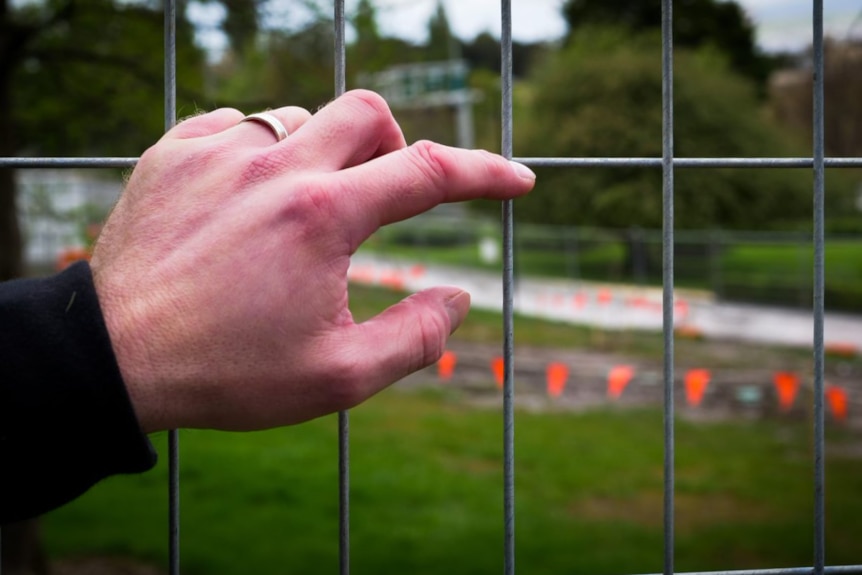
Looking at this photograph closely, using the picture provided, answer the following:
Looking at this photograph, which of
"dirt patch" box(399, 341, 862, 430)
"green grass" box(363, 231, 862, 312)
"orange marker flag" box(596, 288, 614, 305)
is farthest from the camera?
"orange marker flag" box(596, 288, 614, 305)

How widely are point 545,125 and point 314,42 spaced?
1766 cm

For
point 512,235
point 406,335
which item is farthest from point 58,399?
point 512,235

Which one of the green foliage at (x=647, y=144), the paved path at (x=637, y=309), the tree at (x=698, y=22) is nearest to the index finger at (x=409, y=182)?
the paved path at (x=637, y=309)

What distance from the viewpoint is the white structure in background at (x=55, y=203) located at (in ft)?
25.0

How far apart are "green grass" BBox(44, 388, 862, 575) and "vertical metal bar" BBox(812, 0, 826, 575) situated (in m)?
4.56

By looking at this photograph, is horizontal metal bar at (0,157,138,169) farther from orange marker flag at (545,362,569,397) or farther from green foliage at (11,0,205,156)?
orange marker flag at (545,362,569,397)

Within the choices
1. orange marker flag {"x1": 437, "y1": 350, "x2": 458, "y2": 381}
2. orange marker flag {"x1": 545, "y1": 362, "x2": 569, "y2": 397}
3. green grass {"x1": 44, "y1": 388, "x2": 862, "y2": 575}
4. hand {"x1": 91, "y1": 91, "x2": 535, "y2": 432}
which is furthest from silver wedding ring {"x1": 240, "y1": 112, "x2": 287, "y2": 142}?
orange marker flag {"x1": 437, "y1": 350, "x2": 458, "y2": 381}

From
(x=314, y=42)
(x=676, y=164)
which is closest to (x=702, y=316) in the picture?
(x=314, y=42)

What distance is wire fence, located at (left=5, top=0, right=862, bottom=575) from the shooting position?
1.33 meters

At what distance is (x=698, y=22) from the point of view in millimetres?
29625

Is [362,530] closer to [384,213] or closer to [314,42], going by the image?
[314,42]

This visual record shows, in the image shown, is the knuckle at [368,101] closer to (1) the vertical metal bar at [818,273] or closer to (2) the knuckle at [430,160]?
(2) the knuckle at [430,160]

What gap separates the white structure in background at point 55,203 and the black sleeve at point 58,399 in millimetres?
6349

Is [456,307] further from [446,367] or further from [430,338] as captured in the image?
[446,367]
